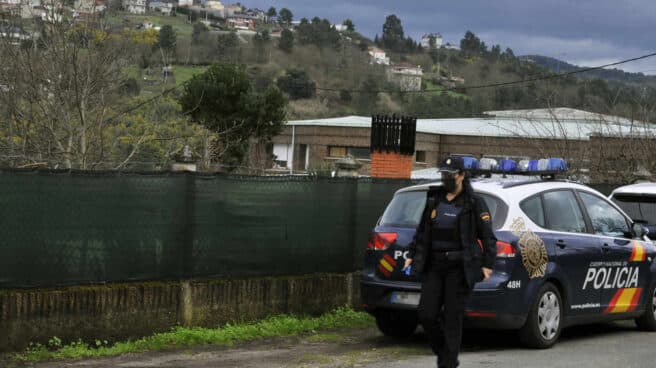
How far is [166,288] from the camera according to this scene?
10.4 metres

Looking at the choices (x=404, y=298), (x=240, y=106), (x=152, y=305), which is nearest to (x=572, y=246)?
(x=404, y=298)

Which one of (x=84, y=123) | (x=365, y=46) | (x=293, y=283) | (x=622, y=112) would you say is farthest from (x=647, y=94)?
(x=365, y=46)

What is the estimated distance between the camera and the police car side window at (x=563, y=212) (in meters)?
10.7

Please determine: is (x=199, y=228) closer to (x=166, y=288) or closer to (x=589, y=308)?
(x=166, y=288)

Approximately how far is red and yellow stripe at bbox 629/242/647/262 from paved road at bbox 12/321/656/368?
89 cm

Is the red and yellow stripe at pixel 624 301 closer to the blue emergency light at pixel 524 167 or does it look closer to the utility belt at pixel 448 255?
the blue emergency light at pixel 524 167

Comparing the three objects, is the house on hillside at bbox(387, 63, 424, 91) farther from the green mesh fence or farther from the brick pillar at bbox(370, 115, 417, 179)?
the green mesh fence

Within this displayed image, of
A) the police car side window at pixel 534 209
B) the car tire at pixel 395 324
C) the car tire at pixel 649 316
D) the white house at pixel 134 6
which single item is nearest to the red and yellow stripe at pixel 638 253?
the car tire at pixel 649 316

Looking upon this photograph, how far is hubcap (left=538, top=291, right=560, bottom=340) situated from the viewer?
33.8 ft

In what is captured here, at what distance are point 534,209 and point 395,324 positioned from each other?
1.90m

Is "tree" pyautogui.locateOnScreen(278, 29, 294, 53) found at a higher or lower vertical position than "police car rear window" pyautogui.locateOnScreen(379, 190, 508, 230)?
higher

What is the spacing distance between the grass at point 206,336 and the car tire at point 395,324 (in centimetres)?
63

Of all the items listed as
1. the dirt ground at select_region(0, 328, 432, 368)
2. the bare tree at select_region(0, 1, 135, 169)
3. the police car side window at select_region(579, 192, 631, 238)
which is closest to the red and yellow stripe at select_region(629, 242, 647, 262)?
the police car side window at select_region(579, 192, 631, 238)

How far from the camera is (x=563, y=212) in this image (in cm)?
1097
